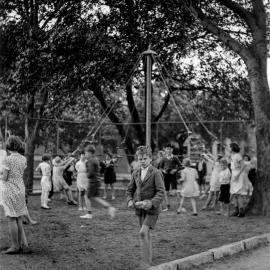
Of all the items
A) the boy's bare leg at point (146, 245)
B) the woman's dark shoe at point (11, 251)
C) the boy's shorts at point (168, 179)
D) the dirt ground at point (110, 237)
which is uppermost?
the boy's shorts at point (168, 179)

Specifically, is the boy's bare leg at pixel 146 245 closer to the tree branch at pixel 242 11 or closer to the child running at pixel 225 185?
the child running at pixel 225 185

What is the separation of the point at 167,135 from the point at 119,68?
1126 inches

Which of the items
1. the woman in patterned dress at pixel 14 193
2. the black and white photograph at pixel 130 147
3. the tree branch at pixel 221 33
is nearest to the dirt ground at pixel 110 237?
the black and white photograph at pixel 130 147

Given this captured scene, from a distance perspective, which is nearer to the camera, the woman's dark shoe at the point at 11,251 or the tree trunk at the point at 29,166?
the woman's dark shoe at the point at 11,251

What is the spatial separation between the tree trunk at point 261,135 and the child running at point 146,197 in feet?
22.6

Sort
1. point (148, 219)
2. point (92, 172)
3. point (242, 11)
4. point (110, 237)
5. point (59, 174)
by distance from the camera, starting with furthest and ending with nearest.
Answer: point (59, 174), point (242, 11), point (92, 172), point (110, 237), point (148, 219)

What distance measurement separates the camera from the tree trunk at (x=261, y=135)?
13156 mm

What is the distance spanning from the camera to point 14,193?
7.38 metres

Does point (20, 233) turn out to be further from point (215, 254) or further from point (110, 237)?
point (215, 254)

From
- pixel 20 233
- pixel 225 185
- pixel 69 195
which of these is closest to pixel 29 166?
pixel 69 195

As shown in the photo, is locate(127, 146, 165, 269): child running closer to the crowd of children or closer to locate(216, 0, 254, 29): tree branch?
the crowd of children

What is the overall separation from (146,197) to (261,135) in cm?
724

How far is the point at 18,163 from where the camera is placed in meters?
7.50

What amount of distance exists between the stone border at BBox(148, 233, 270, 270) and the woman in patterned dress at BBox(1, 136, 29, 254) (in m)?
2.18
